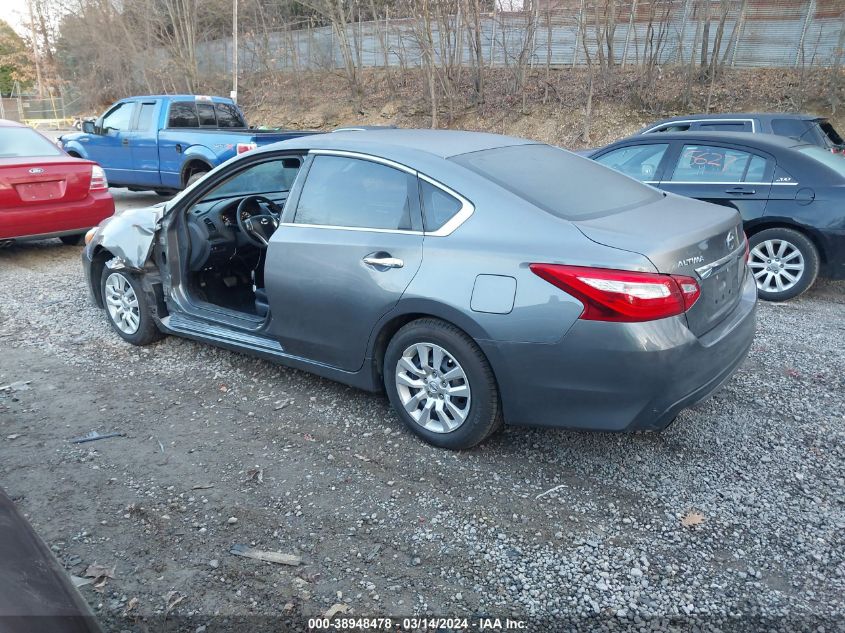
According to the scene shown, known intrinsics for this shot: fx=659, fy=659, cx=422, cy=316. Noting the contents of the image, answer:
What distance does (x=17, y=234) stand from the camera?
742 cm

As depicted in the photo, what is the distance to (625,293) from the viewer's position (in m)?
2.92

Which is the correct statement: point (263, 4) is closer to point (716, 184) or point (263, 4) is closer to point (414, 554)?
point (716, 184)

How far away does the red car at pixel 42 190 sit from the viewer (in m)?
7.30

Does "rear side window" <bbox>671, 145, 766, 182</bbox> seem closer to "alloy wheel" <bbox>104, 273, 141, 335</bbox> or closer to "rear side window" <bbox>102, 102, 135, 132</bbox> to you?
"alloy wheel" <bbox>104, 273, 141, 335</bbox>

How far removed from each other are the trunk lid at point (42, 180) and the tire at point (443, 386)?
582cm

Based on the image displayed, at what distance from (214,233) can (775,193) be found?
5.14 meters

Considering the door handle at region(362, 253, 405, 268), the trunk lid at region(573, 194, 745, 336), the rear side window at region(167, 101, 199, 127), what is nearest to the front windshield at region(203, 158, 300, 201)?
the door handle at region(362, 253, 405, 268)

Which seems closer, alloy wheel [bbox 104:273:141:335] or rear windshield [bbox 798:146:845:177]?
alloy wheel [bbox 104:273:141:335]

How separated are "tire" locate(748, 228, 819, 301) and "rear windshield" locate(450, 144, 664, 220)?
2.97 m

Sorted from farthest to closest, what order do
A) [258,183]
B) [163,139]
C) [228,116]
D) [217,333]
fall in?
[228,116] → [163,139] → [258,183] → [217,333]

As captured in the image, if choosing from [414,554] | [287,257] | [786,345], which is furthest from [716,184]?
[414,554]

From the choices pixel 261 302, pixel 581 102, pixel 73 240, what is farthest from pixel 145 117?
pixel 581 102

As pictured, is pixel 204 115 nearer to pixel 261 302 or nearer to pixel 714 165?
pixel 261 302

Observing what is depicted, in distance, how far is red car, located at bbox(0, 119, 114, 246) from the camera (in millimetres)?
7301
